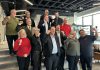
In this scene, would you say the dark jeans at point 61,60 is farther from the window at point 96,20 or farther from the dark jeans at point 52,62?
the window at point 96,20

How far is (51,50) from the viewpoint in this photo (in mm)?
4691

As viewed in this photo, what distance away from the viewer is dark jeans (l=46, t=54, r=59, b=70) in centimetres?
468

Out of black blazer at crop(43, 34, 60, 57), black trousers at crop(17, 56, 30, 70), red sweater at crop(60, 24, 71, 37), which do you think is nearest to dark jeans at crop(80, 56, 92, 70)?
red sweater at crop(60, 24, 71, 37)

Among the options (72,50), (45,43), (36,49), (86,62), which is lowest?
(86,62)

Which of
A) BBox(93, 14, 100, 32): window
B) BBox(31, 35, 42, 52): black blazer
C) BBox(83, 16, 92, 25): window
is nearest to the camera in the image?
BBox(31, 35, 42, 52): black blazer

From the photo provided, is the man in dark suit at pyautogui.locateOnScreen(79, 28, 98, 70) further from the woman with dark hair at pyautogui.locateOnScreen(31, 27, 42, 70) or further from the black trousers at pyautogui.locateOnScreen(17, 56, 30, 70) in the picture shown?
the black trousers at pyautogui.locateOnScreen(17, 56, 30, 70)

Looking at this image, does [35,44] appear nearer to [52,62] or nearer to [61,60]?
[52,62]

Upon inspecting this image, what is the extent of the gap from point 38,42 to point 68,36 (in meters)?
1.11

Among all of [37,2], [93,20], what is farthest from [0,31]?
[93,20]

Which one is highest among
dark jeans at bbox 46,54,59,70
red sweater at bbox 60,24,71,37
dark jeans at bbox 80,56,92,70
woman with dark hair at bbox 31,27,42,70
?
red sweater at bbox 60,24,71,37

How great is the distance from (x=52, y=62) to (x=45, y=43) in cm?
48

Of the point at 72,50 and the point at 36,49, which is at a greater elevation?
the point at 36,49

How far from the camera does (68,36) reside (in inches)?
211

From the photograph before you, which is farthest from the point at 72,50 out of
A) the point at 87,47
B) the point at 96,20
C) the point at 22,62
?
the point at 96,20
